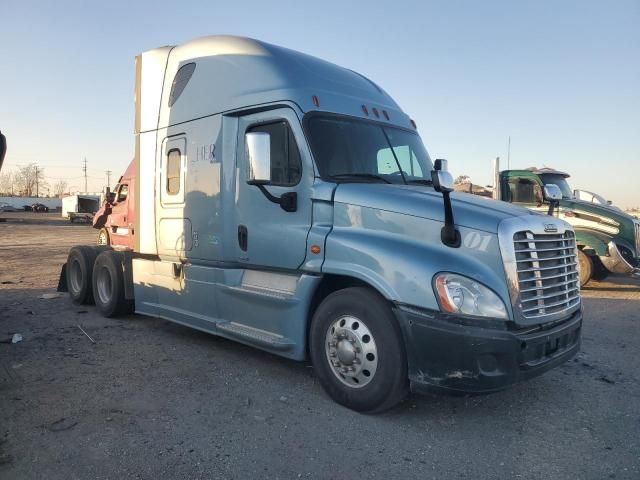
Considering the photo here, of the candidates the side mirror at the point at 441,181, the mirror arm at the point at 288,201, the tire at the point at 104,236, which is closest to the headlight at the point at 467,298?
the side mirror at the point at 441,181

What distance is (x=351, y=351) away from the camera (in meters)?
4.16

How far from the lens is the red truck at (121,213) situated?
7910mm

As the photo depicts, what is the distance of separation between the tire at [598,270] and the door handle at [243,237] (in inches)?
341

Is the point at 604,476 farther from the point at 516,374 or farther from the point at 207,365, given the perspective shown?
the point at 207,365

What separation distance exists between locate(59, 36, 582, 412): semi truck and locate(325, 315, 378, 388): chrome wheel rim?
1cm

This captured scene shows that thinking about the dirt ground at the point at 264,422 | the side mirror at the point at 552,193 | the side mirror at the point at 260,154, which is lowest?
the dirt ground at the point at 264,422

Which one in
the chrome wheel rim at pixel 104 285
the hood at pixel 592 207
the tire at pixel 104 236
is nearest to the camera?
the chrome wheel rim at pixel 104 285

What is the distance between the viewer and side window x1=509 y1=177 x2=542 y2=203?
11.2 metres

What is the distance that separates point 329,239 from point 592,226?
8.37 m

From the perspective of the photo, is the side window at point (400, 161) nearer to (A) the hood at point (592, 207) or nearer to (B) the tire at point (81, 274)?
(B) the tire at point (81, 274)

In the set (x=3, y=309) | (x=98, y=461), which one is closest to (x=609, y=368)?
(x=98, y=461)

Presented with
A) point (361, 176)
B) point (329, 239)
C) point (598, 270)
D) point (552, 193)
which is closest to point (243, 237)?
point (329, 239)

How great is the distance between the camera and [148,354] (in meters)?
5.77

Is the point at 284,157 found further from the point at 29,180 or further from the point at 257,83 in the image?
the point at 29,180
